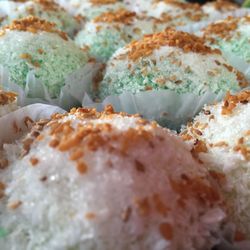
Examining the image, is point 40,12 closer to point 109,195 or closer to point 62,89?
point 62,89

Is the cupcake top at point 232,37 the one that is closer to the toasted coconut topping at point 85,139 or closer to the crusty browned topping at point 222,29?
the crusty browned topping at point 222,29

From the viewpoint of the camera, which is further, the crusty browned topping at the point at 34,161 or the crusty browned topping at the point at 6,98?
the crusty browned topping at the point at 6,98

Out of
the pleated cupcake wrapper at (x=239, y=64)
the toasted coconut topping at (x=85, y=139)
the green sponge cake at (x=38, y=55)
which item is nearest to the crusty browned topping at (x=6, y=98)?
the toasted coconut topping at (x=85, y=139)

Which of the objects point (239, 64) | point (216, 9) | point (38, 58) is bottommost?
point (216, 9)

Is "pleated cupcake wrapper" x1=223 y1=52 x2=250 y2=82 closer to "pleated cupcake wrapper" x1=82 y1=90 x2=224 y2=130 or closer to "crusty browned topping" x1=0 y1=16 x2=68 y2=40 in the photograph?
"pleated cupcake wrapper" x1=82 y1=90 x2=224 y2=130

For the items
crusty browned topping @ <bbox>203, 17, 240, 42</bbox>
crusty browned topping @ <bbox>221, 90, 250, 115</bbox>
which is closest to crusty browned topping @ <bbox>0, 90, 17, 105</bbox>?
crusty browned topping @ <bbox>221, 90, 250, 115</bbox>

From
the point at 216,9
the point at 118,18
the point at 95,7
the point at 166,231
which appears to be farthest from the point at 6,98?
the point at 216,9
